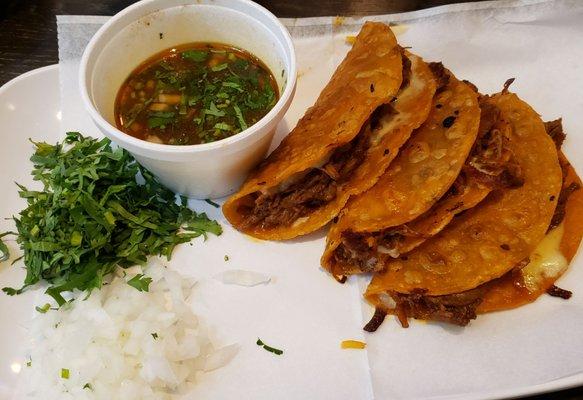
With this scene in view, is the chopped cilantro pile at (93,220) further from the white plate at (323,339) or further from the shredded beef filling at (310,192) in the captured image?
the shredded beef filling at (310,192)

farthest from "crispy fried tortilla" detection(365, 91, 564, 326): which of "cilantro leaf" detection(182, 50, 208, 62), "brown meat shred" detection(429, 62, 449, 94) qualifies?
"cilantro leaf" detection(182, 50, 208, 62)

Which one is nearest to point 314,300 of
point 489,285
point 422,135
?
point 489,285

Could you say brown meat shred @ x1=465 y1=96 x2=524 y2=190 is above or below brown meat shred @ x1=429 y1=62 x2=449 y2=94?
below

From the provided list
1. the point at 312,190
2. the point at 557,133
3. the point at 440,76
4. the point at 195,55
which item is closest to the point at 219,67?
the point at 195,55

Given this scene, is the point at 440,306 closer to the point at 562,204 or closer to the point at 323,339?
the point at 323,339

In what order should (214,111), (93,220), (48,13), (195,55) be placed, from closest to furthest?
(93,220) → (214,111) → (195,55) → (48,13)

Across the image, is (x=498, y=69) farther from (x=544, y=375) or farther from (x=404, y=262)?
(x=544, y=375)

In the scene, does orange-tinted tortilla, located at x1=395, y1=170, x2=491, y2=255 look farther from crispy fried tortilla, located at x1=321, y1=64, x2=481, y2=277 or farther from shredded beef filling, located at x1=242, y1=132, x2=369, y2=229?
shredded beef filling, located at x1=242, y1=132, x2=369, y2=229
